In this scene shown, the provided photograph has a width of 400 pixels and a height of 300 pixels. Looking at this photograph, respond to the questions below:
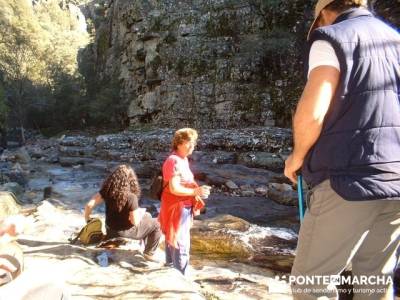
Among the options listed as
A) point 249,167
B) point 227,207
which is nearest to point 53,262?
point 227,207

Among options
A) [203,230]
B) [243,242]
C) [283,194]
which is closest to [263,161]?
[283,194]

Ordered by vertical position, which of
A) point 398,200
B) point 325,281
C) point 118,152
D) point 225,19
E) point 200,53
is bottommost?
point 118,152

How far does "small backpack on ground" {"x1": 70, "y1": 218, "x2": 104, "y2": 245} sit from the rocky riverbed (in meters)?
0.24

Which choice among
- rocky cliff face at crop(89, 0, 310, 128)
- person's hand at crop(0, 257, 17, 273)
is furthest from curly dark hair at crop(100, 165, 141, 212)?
rocky cliff face at crop(89, 0, 310, 128)

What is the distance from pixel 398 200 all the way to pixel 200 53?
28.9 metres

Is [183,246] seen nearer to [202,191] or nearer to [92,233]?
[202,191]

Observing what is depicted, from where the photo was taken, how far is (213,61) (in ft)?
94.0

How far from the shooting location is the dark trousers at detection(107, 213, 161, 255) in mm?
4848

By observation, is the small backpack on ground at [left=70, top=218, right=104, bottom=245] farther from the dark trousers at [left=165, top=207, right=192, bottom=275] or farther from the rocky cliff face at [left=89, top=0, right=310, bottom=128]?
the rocky cliff face at [left=89, top=0, right=310, bottom=128]

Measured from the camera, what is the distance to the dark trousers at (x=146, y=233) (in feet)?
15.9

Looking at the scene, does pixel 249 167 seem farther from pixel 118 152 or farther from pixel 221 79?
pixel 221 79

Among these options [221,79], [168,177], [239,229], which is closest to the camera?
[168,177]

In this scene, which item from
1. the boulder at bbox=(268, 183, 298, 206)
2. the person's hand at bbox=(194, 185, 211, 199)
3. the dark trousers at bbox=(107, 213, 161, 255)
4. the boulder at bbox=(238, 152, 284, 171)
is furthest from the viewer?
the boulder at bbox=(238, 152, 284, 171)

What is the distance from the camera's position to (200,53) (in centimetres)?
2958
